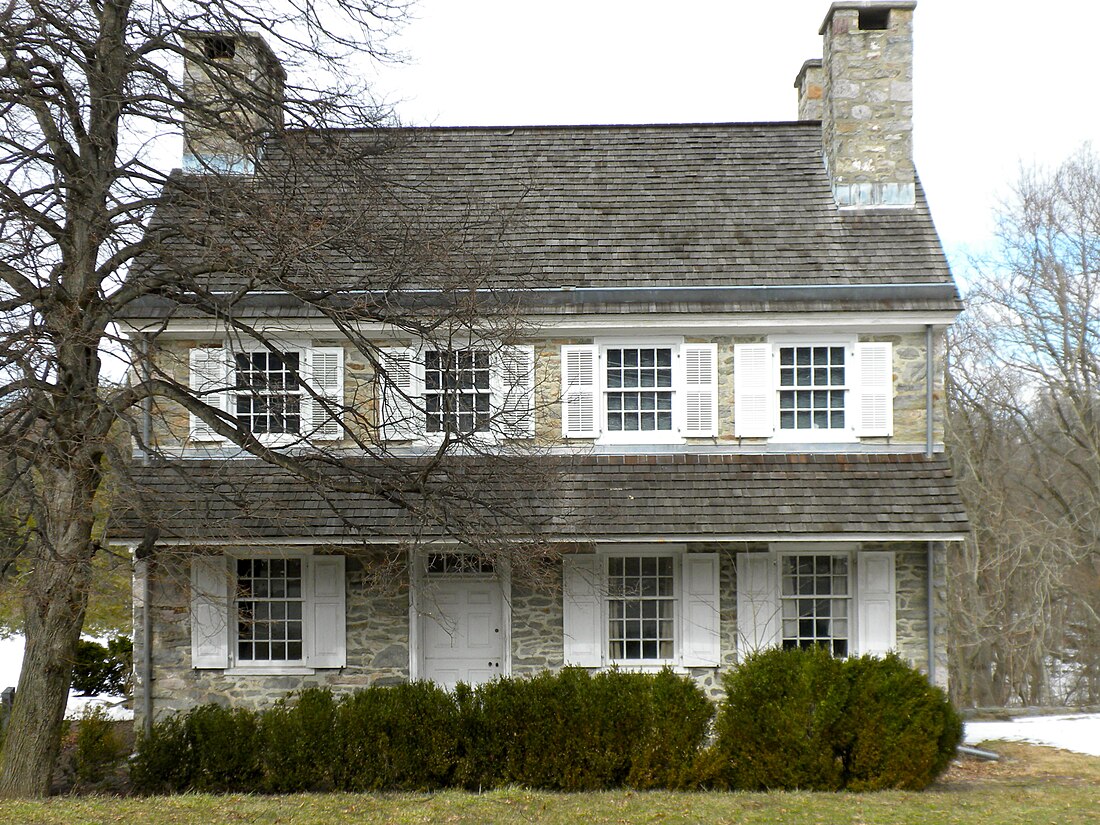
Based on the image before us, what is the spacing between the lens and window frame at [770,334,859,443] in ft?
42.0

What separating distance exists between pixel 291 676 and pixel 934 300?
8.76 metres

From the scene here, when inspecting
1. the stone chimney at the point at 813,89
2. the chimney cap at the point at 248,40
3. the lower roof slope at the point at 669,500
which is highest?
the stone chimney at the point at 813,89

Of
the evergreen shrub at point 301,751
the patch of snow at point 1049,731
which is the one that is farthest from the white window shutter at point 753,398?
the evergreen shrub at point 301,751

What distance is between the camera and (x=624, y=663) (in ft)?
41.5

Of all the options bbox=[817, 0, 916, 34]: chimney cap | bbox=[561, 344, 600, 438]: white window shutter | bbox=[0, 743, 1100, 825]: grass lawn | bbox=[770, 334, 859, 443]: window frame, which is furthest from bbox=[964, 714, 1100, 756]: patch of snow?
bbox=[817, 0, 916, 34]: chimney cap

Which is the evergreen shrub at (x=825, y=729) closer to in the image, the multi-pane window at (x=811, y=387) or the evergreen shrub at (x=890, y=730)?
the evergreen shrub at (x=890, y=730)

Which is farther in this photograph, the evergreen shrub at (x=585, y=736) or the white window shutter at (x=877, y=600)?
the white window shutter at (x=877, y=600)

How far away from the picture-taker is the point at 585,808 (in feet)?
29.9

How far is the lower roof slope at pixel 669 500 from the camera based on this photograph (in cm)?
1162

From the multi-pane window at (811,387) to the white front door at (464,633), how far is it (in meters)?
4.17

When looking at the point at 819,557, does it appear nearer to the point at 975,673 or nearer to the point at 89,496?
the point at 89,496

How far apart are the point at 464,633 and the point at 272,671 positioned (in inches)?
90.7

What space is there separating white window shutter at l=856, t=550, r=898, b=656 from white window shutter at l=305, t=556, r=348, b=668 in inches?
240

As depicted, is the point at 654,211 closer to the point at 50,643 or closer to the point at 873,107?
the point at 873,107
